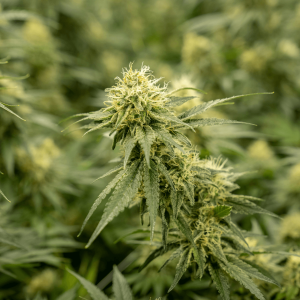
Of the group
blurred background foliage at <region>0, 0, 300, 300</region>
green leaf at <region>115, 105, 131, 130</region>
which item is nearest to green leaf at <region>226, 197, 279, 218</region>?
blurred background foliage at <region>0, 0, 300, 300</region>

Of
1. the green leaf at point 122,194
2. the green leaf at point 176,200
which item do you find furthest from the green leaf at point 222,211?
the green leaf at point 122,194

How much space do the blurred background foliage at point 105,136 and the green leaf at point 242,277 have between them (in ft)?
0.80

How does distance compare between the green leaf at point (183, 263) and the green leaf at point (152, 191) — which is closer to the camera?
the green leaf at point (152, 191)

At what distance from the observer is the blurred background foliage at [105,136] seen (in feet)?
3.60

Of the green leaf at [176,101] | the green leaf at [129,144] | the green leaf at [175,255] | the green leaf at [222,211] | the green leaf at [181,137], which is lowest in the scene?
the green leaf at [175,255]

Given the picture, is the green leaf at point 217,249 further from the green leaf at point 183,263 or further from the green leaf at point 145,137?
the green leaf at point 145,137

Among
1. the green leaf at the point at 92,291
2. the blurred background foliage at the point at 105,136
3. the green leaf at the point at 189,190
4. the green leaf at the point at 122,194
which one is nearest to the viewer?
the green leaf at the point at 122,194

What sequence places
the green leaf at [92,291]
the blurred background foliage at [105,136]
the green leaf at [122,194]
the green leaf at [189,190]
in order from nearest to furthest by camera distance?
the green leaf at [122,194] → the green leaf at [189,190] → the green leaf at [92,291] → the blurred background foliage at [105,136]

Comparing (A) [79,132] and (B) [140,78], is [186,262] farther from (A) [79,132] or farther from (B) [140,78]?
(A) [79,132]

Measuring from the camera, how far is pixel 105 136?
2.35 ft

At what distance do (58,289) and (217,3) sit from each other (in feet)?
8.31

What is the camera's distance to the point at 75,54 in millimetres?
2117

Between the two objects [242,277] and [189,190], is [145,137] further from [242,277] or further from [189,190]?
[242,277]

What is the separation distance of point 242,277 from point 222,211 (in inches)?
5.8
